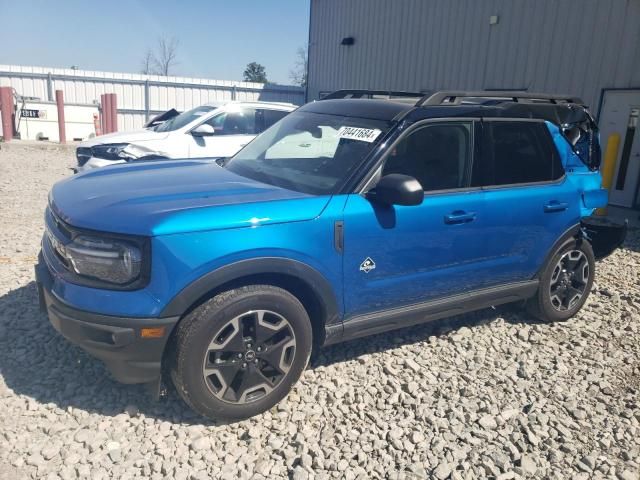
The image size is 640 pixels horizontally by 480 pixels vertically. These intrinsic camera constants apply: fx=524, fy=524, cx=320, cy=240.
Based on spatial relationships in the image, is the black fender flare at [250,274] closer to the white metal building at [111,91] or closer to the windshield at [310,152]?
the windshield at [310,152]

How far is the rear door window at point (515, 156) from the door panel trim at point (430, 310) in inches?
32.3

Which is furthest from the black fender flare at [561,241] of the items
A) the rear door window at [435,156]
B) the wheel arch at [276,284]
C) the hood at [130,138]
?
the hood at [130,138]

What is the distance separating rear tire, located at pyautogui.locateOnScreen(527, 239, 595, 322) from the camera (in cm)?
436

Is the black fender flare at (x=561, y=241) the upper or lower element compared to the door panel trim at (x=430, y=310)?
upper

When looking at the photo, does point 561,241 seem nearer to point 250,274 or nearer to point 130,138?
point 250,274

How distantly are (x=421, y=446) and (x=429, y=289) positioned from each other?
41.9 inches

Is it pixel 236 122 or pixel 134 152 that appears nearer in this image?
pixel 134 152

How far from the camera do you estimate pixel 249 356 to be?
295cm

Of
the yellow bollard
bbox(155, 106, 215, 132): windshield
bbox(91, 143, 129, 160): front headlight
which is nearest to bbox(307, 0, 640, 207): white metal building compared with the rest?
the yellow bollard

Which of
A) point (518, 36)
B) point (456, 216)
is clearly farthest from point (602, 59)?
point (456, 216)

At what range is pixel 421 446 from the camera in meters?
2.91

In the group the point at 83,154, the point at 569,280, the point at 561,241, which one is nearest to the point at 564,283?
the point at 569,280

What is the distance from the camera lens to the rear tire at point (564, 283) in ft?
14.3

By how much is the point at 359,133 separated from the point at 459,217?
0.88m
